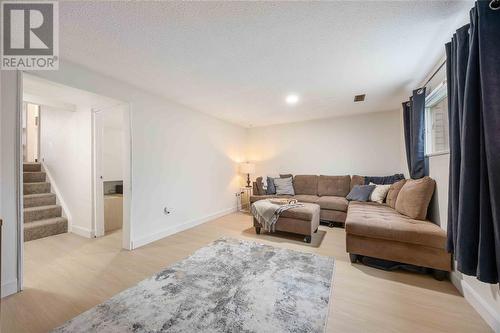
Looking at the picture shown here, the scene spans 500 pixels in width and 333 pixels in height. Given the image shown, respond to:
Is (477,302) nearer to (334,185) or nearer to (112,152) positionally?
(334,185)

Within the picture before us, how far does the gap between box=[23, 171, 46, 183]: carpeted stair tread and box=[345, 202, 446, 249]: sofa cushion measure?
5.35 metres

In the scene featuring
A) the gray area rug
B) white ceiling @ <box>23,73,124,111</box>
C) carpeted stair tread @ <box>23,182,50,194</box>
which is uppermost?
white ceiling @ <box>23,73,124,111</box>

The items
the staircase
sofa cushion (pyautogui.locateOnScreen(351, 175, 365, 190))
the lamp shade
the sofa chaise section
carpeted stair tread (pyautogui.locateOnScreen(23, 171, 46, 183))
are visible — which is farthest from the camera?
the lamp shade

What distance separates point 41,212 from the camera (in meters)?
3.36

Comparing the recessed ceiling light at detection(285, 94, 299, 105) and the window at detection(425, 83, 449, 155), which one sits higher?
the recessed ceiling light at detection(285, 94, 299, 105)

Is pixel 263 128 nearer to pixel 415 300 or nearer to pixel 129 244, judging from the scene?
pixel 129 244

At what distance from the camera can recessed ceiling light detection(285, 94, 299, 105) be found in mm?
3203

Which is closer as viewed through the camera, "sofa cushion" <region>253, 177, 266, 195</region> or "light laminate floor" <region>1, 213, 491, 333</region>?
"light laminate floor" <region>1, 213, 491, 333</region>

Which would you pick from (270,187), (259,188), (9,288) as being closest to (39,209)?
(9,288)

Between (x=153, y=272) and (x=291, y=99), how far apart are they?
122 inches

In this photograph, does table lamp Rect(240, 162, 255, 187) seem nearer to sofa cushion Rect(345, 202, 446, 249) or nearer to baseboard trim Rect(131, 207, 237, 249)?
baseboard trim Rect(131, 207, 237, 249)

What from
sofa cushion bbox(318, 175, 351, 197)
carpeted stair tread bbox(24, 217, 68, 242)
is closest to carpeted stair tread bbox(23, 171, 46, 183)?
carpeted stair tread bbox(24, 217, 68, 242)

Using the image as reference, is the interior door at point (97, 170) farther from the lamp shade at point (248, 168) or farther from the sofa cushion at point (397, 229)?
the sofa cushion at point (397, 229)

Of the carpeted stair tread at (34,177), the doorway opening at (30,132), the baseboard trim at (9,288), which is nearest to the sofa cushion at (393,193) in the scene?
the baseboard trim at (9,288)
